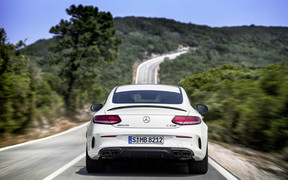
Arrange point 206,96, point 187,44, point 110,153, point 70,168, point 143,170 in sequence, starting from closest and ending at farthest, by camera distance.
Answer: point 110,153 → point 143,170 → point 70,168 → point 206,96 → point 187,44

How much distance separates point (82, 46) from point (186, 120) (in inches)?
825

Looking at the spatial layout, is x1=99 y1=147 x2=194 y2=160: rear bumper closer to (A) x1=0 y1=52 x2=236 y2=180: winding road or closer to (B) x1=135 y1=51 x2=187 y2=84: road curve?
(A) x1=0 y1=52 x2=236 y2=180: winding road

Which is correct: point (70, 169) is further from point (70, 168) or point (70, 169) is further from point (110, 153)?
point (110, 153)

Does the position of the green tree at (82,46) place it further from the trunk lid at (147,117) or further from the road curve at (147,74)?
the road curve at (147,74)

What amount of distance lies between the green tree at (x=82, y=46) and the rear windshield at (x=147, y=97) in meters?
17.6

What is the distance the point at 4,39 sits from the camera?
49.7ft

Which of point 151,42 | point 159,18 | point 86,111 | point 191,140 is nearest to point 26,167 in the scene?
point 191,140

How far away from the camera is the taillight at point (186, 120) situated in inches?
198

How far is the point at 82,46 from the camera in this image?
25016 mm

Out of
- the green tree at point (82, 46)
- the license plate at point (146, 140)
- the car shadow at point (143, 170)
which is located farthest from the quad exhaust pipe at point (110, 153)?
the green tree at point (82, 46)

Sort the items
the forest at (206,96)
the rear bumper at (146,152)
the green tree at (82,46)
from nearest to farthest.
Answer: the rear bumper at (146,152)
the forest at (206,96)
the green tree at (82,46)

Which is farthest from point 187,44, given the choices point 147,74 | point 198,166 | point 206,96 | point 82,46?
point 198,166

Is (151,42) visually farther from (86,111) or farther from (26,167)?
(26,167)

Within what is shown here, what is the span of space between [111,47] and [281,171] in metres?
21.0
